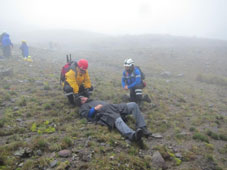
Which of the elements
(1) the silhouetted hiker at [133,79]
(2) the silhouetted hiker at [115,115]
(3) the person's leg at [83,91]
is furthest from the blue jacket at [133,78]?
(2) the silhouetted hiker at [115,115]

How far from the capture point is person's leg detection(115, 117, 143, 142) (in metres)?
4.74

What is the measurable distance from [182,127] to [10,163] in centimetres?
626

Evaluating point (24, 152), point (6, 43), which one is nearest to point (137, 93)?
point (24, 152)

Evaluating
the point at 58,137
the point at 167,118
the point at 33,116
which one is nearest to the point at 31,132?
the point at 58,137

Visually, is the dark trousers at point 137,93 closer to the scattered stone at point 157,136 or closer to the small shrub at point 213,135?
the scattered stone at point 157,136

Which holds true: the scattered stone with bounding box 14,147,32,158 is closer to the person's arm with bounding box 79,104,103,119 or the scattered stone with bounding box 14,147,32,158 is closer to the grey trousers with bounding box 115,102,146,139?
the person's arm with bounding box 79,104,103,119

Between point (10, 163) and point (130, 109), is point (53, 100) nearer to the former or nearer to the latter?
point (130, 109)

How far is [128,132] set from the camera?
199 inches

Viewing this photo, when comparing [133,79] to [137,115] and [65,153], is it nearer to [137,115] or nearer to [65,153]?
[137,115]

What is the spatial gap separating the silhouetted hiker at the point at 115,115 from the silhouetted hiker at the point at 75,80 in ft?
3.10

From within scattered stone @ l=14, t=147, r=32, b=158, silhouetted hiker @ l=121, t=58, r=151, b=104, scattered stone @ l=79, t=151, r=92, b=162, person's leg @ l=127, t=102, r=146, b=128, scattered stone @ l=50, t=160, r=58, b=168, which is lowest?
scattered stone @ l=79, t=151, r=92, b=162

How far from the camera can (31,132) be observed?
516cm

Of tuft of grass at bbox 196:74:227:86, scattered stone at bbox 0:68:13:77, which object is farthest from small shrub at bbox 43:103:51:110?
tuft of grass at bbox 196:74:227:86

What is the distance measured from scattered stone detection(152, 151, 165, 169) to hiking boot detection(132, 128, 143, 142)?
62 centimetres
